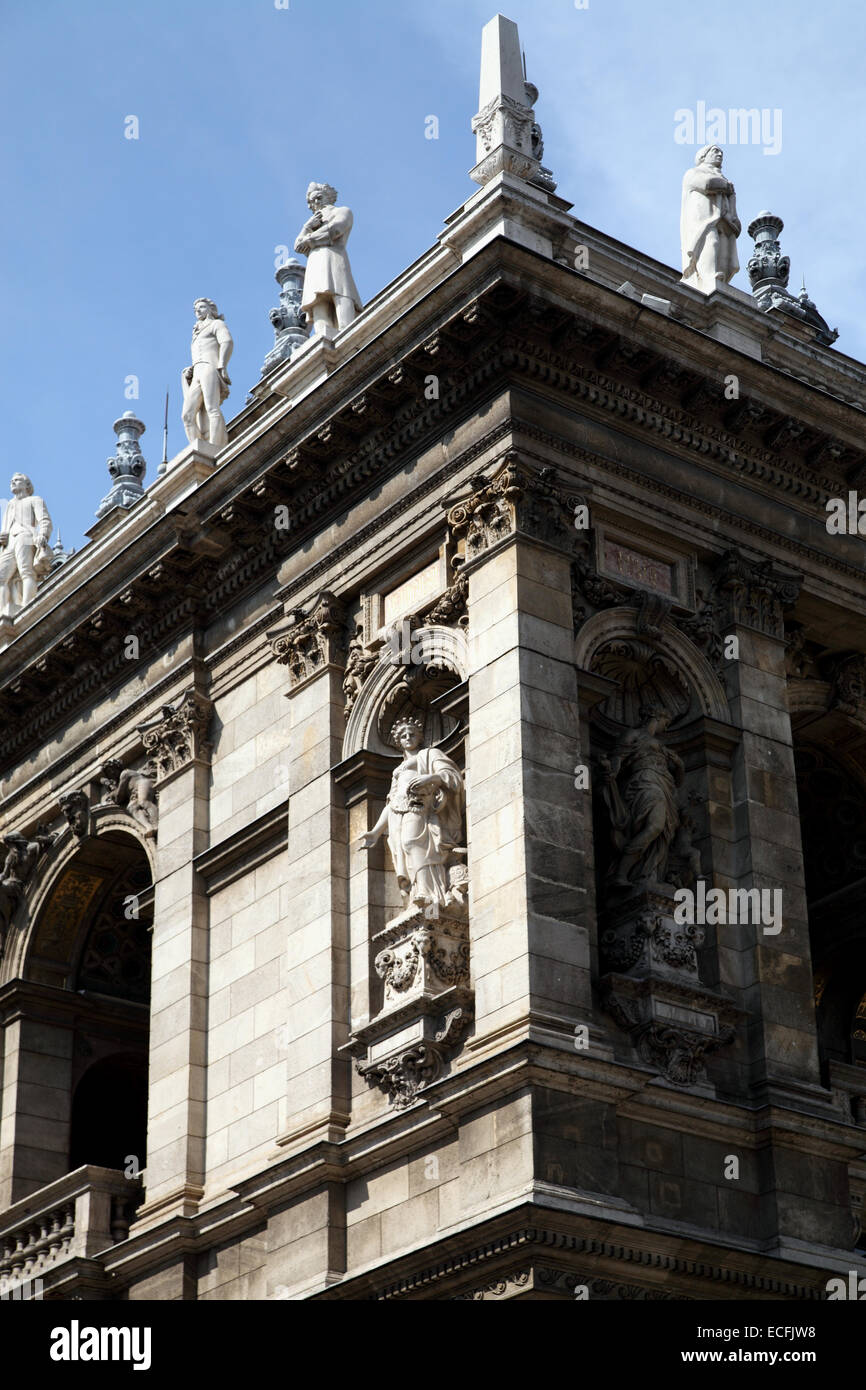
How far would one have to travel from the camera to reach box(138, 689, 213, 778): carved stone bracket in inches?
1347

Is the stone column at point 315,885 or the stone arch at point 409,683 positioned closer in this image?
the stone column at point 315,885

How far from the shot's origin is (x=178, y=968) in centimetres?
3291

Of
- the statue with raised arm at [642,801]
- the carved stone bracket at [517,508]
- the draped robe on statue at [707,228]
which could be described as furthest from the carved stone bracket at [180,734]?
the draped robe on statue at [707,228]

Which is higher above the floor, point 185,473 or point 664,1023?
point 185,473

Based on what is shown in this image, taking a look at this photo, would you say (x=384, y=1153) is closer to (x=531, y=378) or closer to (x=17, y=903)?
(x=531, y=378)

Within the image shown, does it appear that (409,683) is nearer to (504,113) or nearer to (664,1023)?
(664,1023)

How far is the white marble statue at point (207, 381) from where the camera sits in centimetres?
3631

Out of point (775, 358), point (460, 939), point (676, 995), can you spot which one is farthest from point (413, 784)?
point (775, 358)

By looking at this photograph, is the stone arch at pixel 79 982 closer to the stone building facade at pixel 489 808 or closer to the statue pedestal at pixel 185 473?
the stone building facade at pixel 489 808

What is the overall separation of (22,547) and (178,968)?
10.8 m

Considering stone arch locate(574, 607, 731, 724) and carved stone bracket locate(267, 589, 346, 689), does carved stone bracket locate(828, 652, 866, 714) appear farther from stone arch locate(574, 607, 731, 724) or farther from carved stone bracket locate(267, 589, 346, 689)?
carved stone bracket locate(267, 589, 346, 689)

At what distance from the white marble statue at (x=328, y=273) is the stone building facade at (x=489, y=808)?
93 cm

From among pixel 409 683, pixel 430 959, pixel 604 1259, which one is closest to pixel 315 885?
pixel 409 683

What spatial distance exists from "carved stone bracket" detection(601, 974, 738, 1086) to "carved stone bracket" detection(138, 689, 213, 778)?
29.3ft
